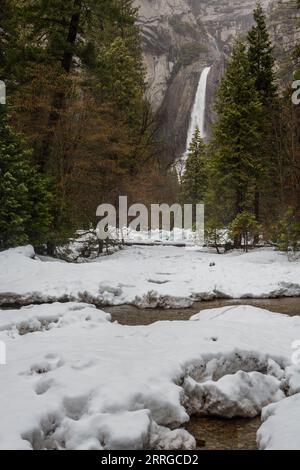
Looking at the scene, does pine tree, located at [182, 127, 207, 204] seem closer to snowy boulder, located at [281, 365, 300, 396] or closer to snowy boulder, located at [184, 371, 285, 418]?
snowy boulder, located at [281, 365, 300, 396]

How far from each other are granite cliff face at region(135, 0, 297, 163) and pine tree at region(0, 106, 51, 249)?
47607 millimetres

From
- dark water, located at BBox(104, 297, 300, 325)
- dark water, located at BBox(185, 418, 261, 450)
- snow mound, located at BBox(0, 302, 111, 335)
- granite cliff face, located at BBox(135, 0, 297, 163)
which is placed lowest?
dark water, located at BBox(185, 418, 261, 450)

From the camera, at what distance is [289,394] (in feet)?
21.4

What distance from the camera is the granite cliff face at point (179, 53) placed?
2761 inches

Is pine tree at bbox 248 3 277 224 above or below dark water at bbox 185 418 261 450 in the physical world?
above

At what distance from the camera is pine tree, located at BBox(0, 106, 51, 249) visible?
15.5 meters

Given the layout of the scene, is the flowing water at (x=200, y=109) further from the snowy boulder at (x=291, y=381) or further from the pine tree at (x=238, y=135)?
the snowy boulder at (x=291, y=381)

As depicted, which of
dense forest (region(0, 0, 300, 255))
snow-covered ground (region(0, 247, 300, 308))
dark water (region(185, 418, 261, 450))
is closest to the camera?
dark water (region(185, 418, 261, 450))

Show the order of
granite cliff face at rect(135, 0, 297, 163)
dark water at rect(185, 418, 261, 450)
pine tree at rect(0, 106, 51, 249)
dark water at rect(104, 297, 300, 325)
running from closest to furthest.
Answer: dark water at rect(185, 418, 261, 450), dark water at rect(104, 297, 300, 325), pine tree at rect(0, 106, 51, 249), granite cliff face at rect(135, 0, 297, 163)

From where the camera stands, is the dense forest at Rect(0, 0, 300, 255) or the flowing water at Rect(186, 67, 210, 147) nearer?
the dense forest at Rect(0, 0, 300, 255)

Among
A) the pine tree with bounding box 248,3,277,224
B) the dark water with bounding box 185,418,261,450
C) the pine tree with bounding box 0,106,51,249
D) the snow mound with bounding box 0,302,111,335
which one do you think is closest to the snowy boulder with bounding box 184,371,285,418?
the dark water with bounding box 185,418,261,450

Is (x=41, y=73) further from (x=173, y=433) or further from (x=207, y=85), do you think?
(x=207, y=85)
